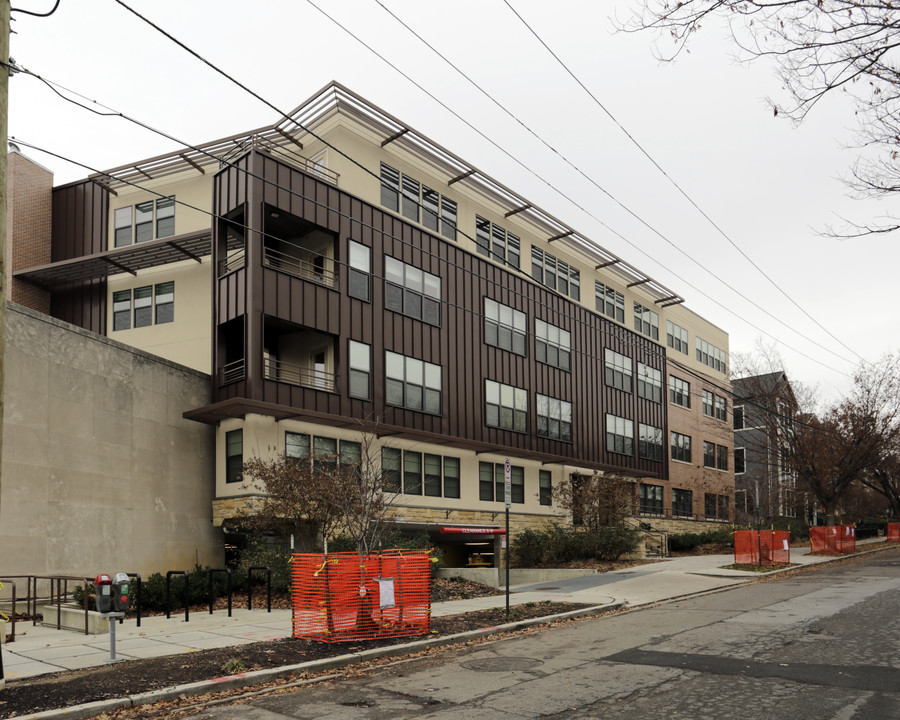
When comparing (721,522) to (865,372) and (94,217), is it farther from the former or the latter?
(94,217)

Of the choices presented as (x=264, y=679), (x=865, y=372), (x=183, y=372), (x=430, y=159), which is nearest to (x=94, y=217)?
(x=183, y=372)

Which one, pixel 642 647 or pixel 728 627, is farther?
pixel 728 627

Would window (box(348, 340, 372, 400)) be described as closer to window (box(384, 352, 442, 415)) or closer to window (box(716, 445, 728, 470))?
window (box(384, 352, 442, 415))

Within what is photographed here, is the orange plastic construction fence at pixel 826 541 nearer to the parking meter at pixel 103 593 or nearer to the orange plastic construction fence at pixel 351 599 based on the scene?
the orange plastic construction fence at pixel 351 599

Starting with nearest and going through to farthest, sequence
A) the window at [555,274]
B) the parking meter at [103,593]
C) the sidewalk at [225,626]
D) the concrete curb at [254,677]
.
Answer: the concrete curb at [254,677] < the parking meter at [103,593] < the sidewalk at [225,626] < the window at [555,274]

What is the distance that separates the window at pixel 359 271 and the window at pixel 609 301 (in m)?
17.5

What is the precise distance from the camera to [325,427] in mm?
25219

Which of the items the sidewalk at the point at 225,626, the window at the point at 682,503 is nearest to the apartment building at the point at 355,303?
the sidewalk at the point at 225,626

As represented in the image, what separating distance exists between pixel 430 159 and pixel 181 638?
2184 cm

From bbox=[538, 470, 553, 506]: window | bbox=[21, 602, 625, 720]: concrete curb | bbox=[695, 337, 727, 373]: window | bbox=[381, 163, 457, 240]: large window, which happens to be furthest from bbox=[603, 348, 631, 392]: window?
bbox=[21, 602, 625, 720]: concrete curb

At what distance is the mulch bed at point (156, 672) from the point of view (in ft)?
29.0

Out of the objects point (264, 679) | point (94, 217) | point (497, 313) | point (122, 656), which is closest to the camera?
point (264, 679)

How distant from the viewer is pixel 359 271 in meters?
27.0

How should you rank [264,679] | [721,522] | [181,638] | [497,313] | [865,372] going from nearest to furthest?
1. [264,679]
2. [181,638]
3. [497,313]
4. [865,372]
5. [721,522]
